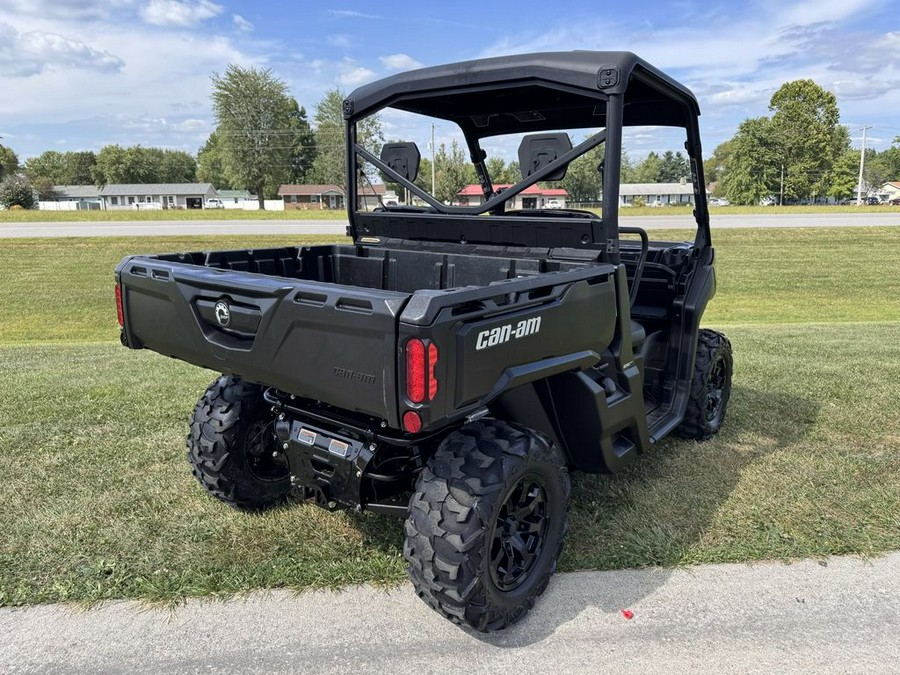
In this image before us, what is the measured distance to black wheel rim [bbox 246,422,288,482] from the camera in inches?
132

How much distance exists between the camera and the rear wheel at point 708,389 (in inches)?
167

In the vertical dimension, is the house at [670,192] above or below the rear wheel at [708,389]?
above

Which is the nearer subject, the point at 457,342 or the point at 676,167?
the point at 457,342

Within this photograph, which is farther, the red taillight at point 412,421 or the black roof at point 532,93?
the black roof at point 532,93

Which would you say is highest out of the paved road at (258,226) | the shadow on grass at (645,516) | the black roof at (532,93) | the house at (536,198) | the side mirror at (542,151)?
the black roof at (532,93)

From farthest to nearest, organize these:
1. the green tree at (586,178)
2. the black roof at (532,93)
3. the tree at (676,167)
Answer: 1. the tree at (676,167)
2. the green tree at (586,178)
3. the black roof at (532,93)

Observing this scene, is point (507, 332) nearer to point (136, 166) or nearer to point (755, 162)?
point (755, 162)

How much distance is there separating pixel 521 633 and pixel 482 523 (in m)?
0.55

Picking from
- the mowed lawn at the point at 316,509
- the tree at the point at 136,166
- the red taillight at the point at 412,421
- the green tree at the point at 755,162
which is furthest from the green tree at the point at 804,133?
the tree at the point at 136,166

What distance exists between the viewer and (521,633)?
256 cm

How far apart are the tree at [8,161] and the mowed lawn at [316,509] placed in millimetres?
92748

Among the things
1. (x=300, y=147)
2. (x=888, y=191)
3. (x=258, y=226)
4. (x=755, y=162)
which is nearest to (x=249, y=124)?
(x=300, y=147)

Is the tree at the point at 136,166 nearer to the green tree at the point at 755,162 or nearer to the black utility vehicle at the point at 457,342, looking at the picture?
the green tree at the point at 755,162

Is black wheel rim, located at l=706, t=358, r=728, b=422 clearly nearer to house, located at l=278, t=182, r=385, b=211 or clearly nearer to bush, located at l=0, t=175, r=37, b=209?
house, located at l=278, t=182, r=385, b=211
